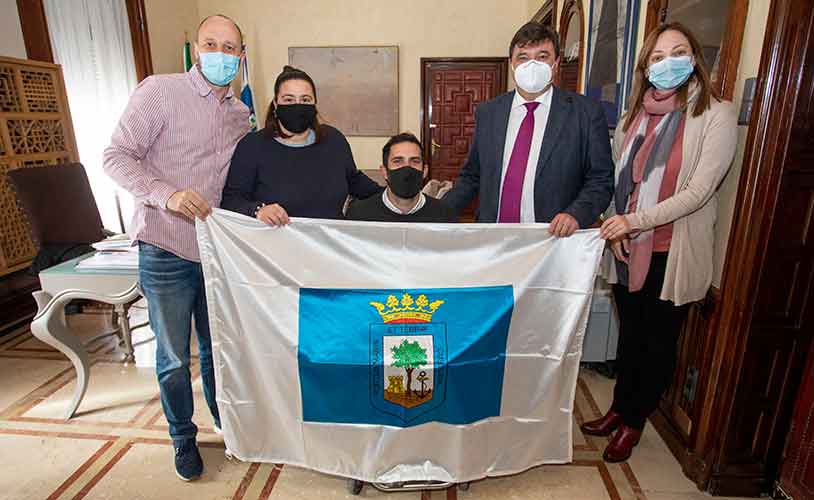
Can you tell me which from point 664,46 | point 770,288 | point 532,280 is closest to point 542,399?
point 532,280

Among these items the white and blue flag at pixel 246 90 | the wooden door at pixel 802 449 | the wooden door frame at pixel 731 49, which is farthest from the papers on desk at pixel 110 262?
the white and blue flag at pixel 246 90

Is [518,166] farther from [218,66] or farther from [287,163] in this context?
[218,66]

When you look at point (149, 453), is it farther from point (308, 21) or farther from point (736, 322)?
point (308, 21)

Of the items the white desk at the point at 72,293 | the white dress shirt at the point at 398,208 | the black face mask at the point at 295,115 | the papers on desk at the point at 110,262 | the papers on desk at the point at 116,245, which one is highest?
the black face mask at the point at 295,115

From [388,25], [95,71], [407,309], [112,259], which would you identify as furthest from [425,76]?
[407,309]

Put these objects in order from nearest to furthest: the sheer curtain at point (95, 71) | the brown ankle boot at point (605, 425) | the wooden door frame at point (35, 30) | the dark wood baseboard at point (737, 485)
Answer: the dark wood baseboard at point (737, 485) < the brown ankle boot at point (605, 425) < the wooden door frame at point (35, 30) < the sheer curtain at point (95, 71)

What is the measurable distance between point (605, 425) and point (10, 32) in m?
4.62

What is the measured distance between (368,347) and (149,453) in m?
1.12

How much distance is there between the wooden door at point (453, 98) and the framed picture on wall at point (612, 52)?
2783 millimetres

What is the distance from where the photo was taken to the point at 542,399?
162 centimetres

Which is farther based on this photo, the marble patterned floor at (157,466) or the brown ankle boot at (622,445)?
the brown ankle boot at (622,445)

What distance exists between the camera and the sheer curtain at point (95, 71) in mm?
3973

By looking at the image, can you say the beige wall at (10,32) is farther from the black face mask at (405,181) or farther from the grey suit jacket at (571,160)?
the grey suit jacket at (571,160)

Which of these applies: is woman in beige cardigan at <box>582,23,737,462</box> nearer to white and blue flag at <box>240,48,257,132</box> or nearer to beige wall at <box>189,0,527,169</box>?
beige wall at <box>189,0,527,169</box>
